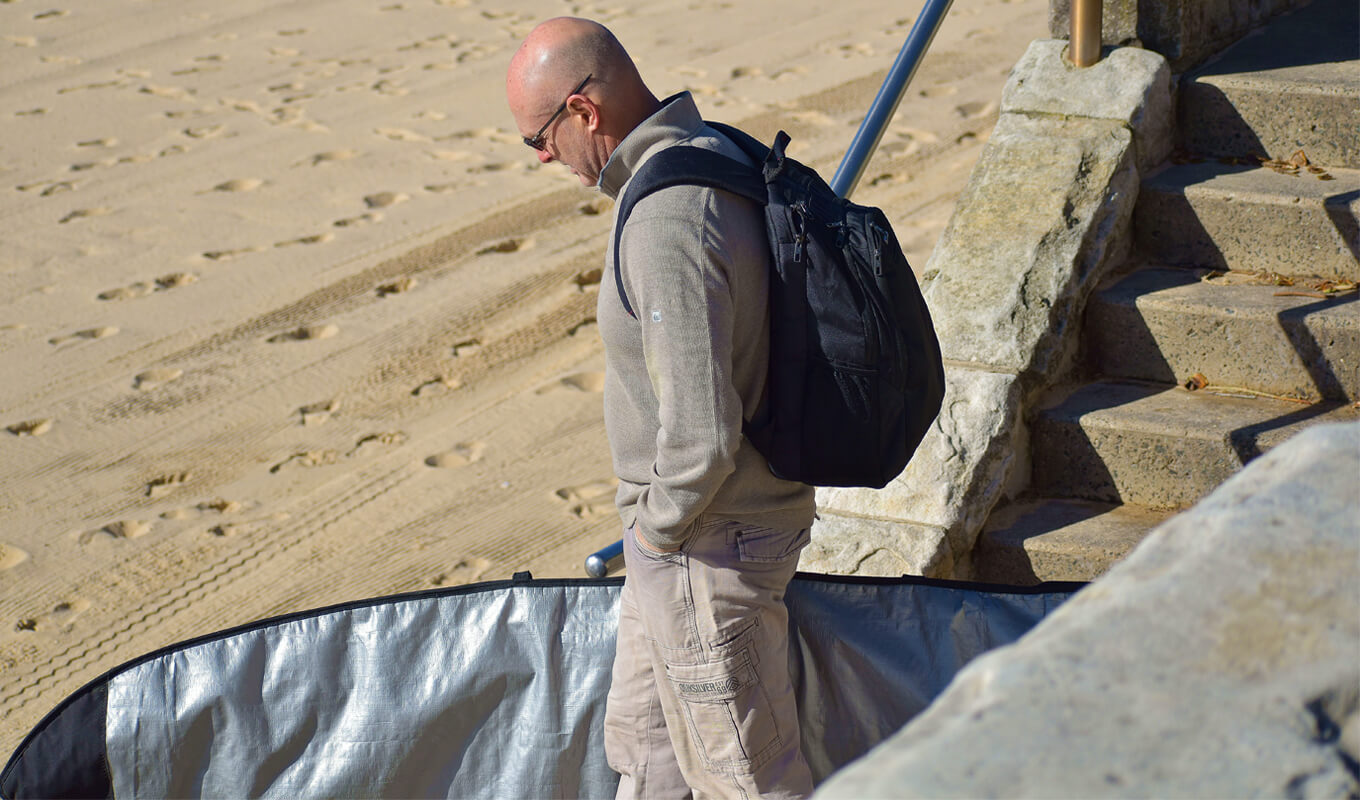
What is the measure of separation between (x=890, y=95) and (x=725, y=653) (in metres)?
1.57

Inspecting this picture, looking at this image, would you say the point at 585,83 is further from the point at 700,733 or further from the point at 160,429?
the point at 160,429

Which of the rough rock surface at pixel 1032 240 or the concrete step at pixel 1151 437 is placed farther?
the rough rock surface at pixel 1032 240

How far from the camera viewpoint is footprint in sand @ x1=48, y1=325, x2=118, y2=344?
17.5 feet

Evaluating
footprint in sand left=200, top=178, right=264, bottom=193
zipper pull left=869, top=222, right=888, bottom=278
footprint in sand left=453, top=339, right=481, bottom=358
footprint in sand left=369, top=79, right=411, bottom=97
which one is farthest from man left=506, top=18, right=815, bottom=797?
footprint in sand left=369, top=79, right=411, bottom=97

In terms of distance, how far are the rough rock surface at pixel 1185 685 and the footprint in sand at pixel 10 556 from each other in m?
3.74

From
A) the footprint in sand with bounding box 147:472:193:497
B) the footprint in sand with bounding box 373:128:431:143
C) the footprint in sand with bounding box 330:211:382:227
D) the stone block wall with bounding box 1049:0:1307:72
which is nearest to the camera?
the stone block wall with bounding box 1049:0:1307:72

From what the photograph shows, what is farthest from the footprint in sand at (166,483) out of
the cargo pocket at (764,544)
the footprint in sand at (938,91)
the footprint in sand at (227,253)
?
the footprint in sand at (938,91)

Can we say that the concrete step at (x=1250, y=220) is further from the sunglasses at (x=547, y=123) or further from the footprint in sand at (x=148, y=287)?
the footprint in sand at (x=148, y=287)

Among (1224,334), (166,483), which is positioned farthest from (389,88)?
(1224,334)

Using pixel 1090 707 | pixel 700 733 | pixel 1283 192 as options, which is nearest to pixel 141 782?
pixel 700 733

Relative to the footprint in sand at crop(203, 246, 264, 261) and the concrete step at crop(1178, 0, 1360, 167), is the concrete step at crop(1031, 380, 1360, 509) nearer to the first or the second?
the concrete step at crop(1178, 0, 1360, 167)

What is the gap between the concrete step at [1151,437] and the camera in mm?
2780

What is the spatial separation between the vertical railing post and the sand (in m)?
2.01

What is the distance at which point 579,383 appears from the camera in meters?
4.98
